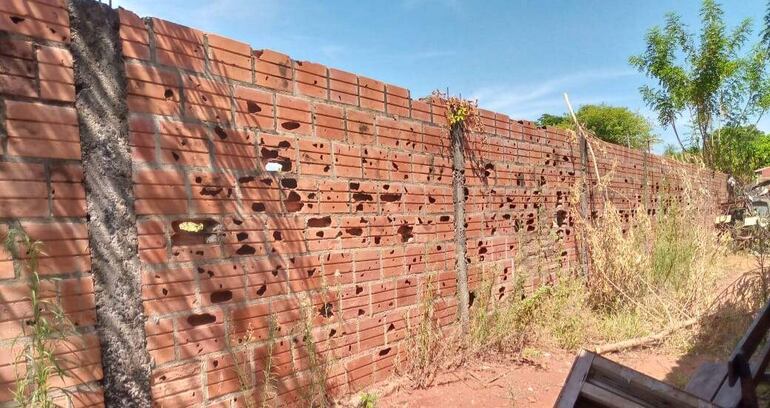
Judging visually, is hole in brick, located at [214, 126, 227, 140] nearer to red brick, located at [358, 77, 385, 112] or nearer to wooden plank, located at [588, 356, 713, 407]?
red brick, located at [358, 77, 385, 112]

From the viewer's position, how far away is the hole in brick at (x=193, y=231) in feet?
7.32

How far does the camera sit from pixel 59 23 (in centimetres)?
185

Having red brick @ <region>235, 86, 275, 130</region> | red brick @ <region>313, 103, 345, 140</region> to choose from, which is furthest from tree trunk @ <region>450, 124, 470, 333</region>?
red brick @ <region>235, 86, 275, 130</region>

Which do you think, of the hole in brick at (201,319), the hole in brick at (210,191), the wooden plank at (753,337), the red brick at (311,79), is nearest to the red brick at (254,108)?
the red brick at (311,79)

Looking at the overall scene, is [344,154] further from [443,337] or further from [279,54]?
[443,337]

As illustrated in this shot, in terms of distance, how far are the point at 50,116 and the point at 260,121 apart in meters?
0.97

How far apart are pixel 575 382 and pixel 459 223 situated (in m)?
2.44

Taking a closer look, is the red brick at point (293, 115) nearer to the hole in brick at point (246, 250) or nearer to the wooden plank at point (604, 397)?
the hole in brick at point (246, 250)

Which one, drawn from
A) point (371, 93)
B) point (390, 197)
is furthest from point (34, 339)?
point (371, 93)

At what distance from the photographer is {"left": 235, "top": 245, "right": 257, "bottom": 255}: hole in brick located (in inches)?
97.1

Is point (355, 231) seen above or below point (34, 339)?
above

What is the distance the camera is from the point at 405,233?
11.6 ft

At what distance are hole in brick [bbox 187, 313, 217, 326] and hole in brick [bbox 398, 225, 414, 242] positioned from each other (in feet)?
4.92

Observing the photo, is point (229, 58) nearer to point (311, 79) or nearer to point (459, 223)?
point (311, 79)
